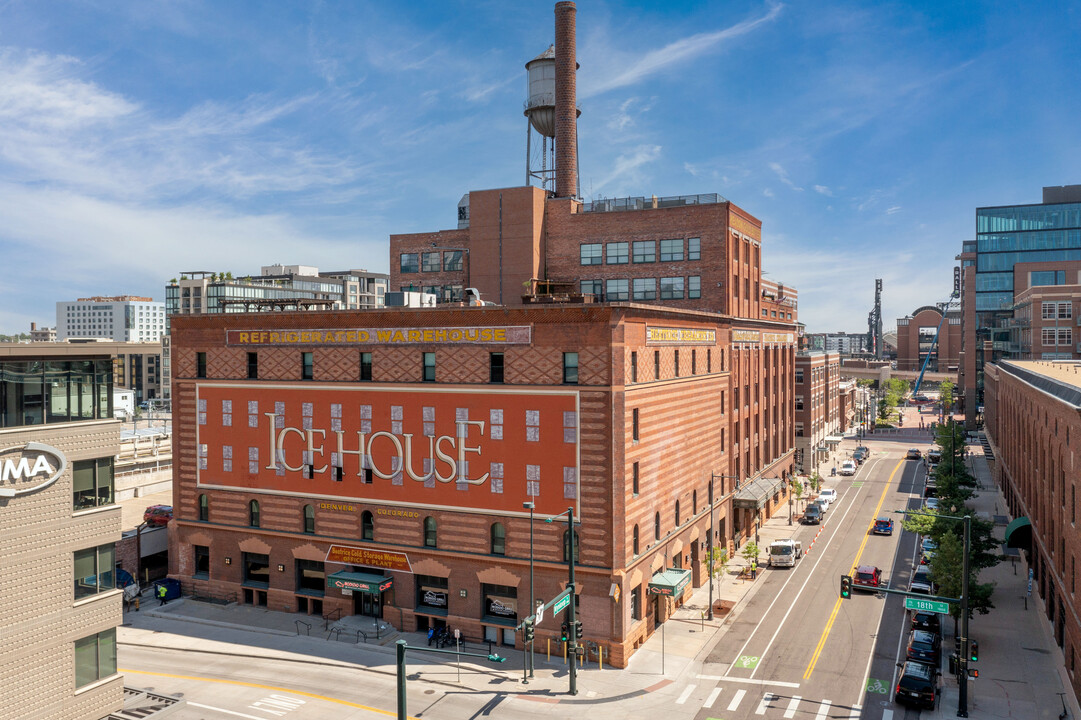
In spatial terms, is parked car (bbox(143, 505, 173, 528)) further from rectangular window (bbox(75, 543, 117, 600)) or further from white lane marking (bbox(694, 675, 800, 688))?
white lane marking (bbox(694, 675, 800, 688))

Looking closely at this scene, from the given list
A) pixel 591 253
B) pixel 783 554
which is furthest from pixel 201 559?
pixel 783 554

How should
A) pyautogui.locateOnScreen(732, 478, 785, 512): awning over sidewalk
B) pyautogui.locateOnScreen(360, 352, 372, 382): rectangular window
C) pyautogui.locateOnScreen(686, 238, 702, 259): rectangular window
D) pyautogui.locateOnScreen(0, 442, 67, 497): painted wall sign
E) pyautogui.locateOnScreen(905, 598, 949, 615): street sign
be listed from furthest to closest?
pyautogui.locateOnScreen(732, 478, 785, 512): awning over sidewalk → pyautogui.locateOnScreen(686, 238, 702, 259): rectangular window → pyautogui.locateOnScreen(360, 352, 372, 382): rectangular window → pyautogui.locateOnScreen(905, 598, 949, 615): street sign → pyautogui.locateOnScreen(0, 442, 67, 497): painted wall sign

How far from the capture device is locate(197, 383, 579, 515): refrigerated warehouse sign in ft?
151

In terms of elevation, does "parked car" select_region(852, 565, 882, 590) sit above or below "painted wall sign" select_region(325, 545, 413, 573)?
below

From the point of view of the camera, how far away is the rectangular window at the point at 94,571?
29.0 metres

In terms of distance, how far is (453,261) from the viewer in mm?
73500

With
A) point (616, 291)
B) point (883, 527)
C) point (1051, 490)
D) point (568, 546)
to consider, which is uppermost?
point (616, 291)

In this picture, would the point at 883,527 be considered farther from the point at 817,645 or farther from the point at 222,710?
the point at 222,710

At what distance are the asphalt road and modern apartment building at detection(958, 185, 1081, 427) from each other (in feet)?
339

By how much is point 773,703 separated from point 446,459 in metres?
22.7

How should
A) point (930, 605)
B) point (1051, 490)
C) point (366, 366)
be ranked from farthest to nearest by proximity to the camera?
point (366, 366), point (1051, 490), point (930, 605)

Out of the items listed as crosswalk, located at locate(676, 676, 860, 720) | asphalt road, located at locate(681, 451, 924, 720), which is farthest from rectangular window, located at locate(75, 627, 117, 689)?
asphalt road, located at locate(681, 451, 924, 720)

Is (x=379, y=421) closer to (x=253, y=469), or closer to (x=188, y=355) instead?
(x=253, y=469)

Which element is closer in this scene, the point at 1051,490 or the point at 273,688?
the point at 273,688
